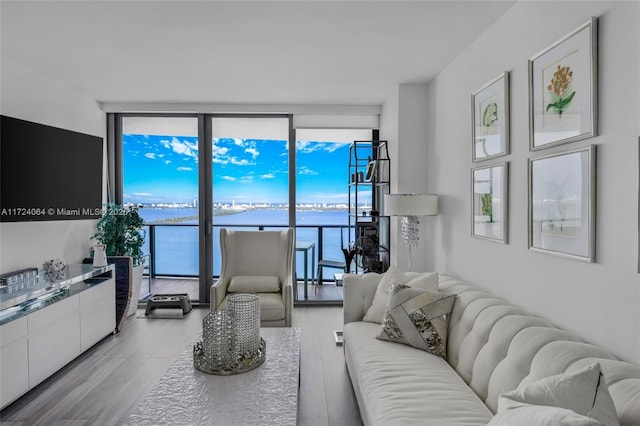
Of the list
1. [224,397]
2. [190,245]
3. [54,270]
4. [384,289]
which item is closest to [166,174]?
[190,245]

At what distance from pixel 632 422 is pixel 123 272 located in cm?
443

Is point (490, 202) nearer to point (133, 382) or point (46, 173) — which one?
point (133, 382)

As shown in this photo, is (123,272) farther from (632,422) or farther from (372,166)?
(632,422)

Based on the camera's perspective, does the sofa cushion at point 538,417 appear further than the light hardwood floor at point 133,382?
No

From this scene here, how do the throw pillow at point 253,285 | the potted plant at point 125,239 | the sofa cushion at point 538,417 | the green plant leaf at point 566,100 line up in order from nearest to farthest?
the sofa cushion at point 538,417, the green plant leaf at point 566,100, the throw pillow at point 253,285, the potted plant at point 125,239

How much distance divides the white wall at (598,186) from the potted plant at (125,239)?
3.40 meters

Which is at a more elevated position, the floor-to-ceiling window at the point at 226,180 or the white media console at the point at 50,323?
the floor-to-ceiling window at the point at 226,180

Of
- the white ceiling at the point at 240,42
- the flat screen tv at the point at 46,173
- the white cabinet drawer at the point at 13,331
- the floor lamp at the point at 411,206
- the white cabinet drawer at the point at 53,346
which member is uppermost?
the white ceiling at the point at 240,42

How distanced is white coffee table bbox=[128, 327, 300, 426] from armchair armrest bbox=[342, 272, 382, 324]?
3.08 feet

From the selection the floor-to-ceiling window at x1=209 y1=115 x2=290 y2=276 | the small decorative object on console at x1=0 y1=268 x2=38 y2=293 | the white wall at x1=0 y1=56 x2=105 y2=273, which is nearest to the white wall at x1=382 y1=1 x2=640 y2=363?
the floor-to-ceiling window at x1=209 y1=115 x2=290 y2=276

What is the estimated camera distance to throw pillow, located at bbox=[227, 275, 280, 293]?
421cm

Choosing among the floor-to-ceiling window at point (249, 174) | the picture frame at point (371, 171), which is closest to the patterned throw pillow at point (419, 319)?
the picture frame at point (371, 171)

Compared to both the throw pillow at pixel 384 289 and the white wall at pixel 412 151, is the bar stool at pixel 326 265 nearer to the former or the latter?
the white wall at pixel 412 151

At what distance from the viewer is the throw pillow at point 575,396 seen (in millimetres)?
1235
